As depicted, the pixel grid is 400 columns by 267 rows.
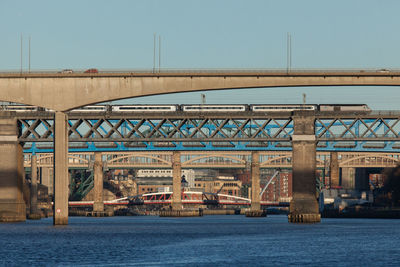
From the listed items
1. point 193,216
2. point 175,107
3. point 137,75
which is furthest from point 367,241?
point 193,216

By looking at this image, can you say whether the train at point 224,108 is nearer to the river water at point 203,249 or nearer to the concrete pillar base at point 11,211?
the concrete pillar base at point 11,211

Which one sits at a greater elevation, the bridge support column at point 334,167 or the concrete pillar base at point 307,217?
the bridge support column at point 334,167

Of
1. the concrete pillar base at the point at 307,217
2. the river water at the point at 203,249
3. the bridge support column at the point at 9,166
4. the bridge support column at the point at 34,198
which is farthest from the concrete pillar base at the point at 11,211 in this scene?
the bridge support column at the point at 34,198

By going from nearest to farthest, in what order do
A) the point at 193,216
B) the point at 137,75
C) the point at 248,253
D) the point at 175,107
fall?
the point at 248,253
the point at 137,75
the point at 175,107
the point at 193,216

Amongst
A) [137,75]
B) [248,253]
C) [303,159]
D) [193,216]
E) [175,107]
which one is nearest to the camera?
[248,253]

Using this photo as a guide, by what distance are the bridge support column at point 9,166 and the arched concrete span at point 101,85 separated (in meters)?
12.0

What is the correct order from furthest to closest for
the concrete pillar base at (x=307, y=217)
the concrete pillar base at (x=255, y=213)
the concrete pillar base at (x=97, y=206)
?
the concrete pillar base at (x=97, y=206) < the concrete pillar base at (x=255, y=213) < the concrete pillar base at (x=307, y=217)

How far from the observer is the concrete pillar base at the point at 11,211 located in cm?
10119

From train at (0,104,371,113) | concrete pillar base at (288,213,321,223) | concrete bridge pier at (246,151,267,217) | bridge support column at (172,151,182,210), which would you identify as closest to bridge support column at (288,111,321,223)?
concrete pillar base at (288,213,321,223)

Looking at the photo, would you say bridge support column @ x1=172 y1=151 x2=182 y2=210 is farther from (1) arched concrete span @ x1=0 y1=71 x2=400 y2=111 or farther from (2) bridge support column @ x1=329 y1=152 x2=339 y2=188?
(1) arched concrete span @ x1=0 y1=71 x2=400 y2=111

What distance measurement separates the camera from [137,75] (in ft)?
289

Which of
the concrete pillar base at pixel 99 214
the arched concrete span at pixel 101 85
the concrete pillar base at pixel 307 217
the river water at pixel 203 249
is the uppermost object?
the arched concrete span at pixel 101 85

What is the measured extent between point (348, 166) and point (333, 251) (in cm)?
13470

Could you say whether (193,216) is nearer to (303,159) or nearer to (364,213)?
(364,213)
